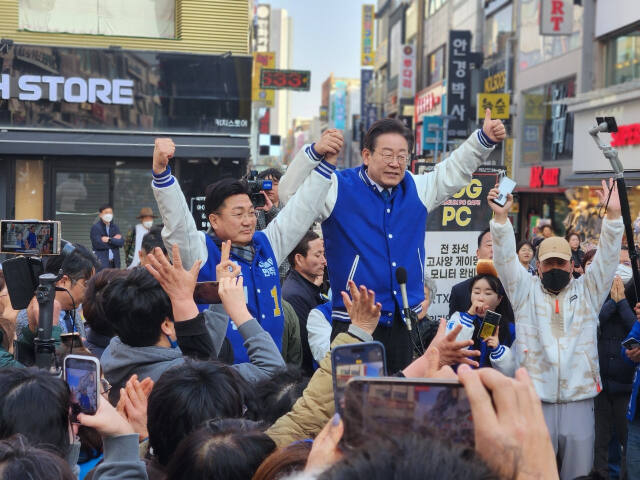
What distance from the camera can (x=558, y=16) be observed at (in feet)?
78.4

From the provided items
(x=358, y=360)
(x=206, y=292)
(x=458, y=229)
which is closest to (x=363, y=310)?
(x=206, y=292)

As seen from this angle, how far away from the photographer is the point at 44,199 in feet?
51.0

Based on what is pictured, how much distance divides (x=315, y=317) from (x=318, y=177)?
1399 millimetres

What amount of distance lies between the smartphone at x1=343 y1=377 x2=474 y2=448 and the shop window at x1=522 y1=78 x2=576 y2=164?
23.6 metres

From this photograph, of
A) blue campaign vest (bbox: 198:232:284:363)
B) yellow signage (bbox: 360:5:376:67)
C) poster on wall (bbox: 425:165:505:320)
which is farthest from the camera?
yellow signage (bbox: 360:5:376:67)

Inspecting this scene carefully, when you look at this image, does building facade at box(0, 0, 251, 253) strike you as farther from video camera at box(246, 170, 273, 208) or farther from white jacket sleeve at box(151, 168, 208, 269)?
white jacket sleeve at box(151, 168, 208, 269)

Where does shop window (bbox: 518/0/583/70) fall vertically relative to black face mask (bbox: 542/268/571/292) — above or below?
above

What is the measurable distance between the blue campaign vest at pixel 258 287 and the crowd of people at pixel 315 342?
0.01 metres

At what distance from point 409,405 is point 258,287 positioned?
3165 mm

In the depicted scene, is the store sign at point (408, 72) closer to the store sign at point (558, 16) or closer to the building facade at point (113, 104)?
the store sign at point (558, 16)

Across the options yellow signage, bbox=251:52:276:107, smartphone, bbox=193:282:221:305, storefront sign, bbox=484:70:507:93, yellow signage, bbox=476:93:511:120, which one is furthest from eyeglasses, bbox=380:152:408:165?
yellow signage, bbox=251:52:276:107

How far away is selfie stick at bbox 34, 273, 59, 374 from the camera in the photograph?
3.68 m

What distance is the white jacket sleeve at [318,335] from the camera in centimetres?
541

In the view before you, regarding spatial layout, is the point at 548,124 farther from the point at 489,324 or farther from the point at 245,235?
the point at 245,235
